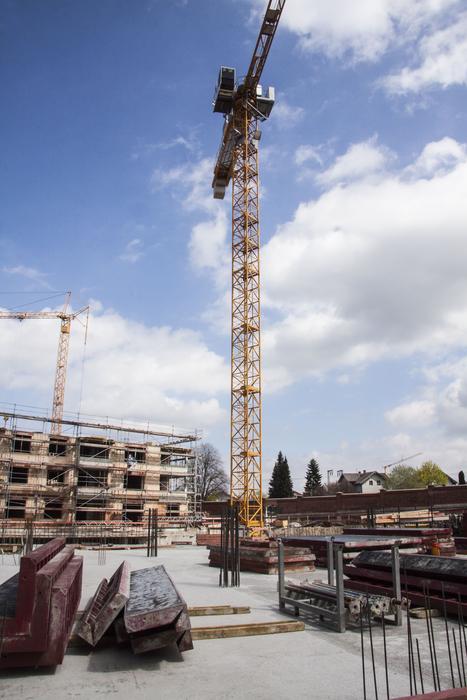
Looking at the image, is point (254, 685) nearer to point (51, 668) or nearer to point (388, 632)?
point (51, 668)

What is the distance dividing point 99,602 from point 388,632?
13.1ft

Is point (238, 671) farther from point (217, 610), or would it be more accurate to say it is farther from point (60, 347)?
point (60, 347)

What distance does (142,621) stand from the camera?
17.6 ft

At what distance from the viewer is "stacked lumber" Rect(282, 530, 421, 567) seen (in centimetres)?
867

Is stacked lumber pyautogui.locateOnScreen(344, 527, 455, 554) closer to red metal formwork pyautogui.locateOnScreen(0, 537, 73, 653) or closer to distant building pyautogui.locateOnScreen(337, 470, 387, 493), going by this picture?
red metal formwork pyautogui.locateOnScreen(0, 537, 73, 653)

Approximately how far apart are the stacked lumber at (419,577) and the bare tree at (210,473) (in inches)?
2575

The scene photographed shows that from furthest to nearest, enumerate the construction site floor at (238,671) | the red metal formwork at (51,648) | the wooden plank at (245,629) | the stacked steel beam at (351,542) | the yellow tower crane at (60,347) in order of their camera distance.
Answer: the yellow tower crane at (60,347)
the stacked steel beam at (351,542)
the wooden plank at (245,629)
the red metal formwork at (51,648)
the construction site floor at (238,671)

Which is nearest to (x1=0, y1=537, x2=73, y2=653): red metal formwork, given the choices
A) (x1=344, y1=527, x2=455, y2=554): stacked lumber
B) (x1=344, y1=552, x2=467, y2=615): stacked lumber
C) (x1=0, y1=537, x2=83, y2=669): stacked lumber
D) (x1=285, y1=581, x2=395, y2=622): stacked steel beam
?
(x1=0, y1=537, x2=83, y2=669): stacked lumber

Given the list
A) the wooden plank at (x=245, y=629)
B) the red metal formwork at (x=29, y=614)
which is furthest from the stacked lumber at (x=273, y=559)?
the red metal formwork at (x=29, y=614)

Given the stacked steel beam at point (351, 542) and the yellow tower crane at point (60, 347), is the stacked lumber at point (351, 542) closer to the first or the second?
the stacked steel beam at point (351, 542)

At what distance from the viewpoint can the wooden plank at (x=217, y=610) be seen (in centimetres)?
788

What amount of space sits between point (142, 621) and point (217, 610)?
3.00 meters

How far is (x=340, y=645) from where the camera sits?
6.45m

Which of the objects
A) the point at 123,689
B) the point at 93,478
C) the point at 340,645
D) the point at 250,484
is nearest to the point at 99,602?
the point at 123,689
